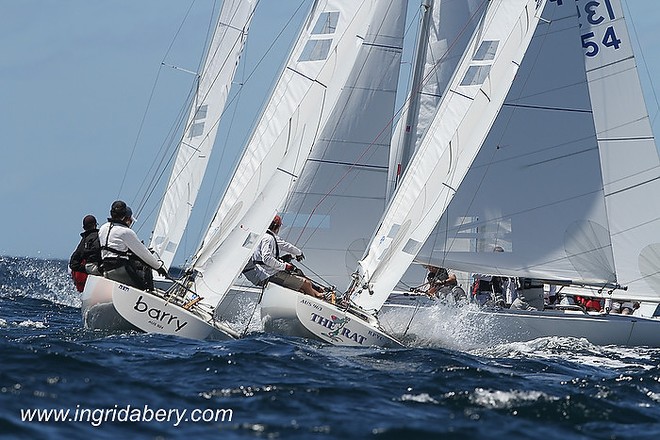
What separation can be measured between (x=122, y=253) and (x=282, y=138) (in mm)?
2369

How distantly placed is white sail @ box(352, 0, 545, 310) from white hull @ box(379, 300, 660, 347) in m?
1.40

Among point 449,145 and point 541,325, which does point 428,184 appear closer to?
point 449,145

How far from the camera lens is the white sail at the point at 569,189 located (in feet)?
56.9

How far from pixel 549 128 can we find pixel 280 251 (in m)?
4.79

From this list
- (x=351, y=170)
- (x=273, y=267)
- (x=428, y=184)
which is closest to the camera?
(x=428, y=184)

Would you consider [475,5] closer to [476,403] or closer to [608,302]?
[608,302]

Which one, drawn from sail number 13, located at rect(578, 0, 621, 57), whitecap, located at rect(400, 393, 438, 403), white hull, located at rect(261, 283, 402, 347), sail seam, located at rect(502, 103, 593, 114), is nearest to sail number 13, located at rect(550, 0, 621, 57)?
sail number 13, located at rect(578, 0, 621, 57)

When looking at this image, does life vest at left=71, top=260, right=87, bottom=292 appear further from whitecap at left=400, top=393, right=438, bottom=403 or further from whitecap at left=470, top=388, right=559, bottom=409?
whitecap at left=470, top=388, right=559, bottom=409

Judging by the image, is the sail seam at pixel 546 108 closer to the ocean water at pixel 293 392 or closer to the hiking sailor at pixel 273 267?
the hiking sailor at pixel 273 267

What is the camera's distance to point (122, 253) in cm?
1298

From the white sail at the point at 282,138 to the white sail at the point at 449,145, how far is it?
4.36ft

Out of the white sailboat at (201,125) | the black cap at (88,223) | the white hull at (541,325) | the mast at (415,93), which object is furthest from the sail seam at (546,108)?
the black cap at (88,223)

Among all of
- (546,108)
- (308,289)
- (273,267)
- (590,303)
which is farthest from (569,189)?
(273,267)

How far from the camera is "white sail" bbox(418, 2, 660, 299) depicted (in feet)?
56.9
